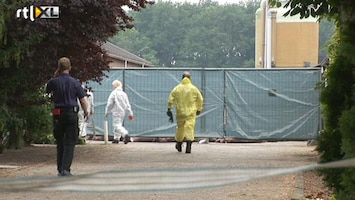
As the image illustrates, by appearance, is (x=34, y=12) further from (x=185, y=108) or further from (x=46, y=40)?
(x=185, y=108)

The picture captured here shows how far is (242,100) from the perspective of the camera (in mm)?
22016

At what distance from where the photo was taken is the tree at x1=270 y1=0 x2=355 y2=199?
6117 millimetres

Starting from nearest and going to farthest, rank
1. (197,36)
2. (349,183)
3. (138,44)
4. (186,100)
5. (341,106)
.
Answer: (349,183) → (341,106) → (186,100) → (197,36) → (138,44)

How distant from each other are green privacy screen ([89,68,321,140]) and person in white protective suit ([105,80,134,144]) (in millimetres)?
1394

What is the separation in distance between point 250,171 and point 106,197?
562cm

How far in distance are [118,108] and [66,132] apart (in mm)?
9815

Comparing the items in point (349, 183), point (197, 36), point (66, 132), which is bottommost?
Answer: point (349, 183)

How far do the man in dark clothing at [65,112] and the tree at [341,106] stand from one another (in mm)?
4099

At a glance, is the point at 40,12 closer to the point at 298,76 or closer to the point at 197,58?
the point at 298,76

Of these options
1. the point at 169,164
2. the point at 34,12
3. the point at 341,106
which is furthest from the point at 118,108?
the point at 341,106

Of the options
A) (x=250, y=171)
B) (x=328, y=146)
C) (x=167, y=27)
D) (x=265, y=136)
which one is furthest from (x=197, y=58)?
(x=250, y=171)

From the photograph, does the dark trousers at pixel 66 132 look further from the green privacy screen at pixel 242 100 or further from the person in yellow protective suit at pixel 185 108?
the green privacy screen at pixel 242 100

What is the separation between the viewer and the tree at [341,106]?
241 inches

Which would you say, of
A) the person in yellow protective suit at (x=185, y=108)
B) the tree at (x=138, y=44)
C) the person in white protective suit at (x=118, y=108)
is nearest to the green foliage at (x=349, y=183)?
the person in yellow protective suit at (x=185, y=108)
